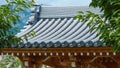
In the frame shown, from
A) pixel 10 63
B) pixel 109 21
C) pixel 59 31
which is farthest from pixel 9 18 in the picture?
pixel 10 63

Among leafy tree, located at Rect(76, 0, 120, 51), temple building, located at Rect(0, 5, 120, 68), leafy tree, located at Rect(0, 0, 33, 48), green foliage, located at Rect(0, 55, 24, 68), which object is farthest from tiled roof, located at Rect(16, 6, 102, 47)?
green foliage, located at Rect(0, 55, 24, 68)

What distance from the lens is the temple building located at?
10008mm

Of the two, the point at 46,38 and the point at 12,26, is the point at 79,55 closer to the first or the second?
the point at 46,38

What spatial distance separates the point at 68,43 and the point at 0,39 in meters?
3.05

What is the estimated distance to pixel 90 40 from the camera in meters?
10.2

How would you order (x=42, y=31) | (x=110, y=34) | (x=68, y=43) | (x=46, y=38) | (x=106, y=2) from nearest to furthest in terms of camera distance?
(x=110, y=34) < (x=106, y=2) < (x=68, y=43) < (x=46, y=38) < (x=42, y=31)

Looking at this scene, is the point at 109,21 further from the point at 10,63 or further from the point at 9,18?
the point at 10,63

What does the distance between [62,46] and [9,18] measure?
114 inches

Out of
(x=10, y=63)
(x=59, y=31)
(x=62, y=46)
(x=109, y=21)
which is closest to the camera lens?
(x=109, y=21)

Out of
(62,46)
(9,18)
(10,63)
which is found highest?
(9,18)

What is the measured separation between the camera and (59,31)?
12.5 meters

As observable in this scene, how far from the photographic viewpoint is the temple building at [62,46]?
1001cm

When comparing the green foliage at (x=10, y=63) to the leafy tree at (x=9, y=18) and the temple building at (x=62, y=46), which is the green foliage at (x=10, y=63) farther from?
the leafy tree at (x=9, y=18)

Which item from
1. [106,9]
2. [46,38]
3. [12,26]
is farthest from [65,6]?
[106,9]
